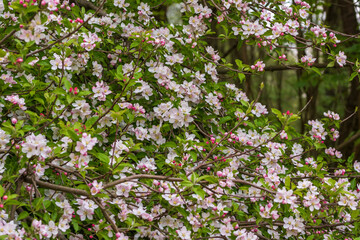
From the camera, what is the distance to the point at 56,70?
258 centimetres

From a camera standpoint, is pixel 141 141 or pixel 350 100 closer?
pixel 141 141

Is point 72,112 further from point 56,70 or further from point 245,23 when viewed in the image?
point 245,23

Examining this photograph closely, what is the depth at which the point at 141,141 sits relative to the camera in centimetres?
279

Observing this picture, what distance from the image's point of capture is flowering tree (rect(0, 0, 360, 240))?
78.7 inches

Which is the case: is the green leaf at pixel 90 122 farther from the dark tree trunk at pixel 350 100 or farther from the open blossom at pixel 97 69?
the dark tree trunk at pixel 350 100

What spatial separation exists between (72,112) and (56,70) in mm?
298

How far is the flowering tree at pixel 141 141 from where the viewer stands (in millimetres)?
2000

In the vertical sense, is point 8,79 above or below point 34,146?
above

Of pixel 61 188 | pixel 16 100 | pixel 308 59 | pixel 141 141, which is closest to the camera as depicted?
pixel 61 188

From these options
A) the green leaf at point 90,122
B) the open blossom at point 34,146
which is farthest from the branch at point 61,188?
the green leaf at point 90,122

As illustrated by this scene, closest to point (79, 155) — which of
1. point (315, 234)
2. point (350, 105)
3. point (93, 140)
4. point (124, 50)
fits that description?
point (93, 140)

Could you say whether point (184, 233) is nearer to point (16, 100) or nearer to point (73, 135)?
point (73, 135)

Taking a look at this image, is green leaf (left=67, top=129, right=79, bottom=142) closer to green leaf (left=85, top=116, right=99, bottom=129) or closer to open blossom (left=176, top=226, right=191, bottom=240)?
green leaf (left=85, top=116, right=99, bottom=129)

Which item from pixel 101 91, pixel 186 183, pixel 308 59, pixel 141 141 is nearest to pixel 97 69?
pixel 101 91
